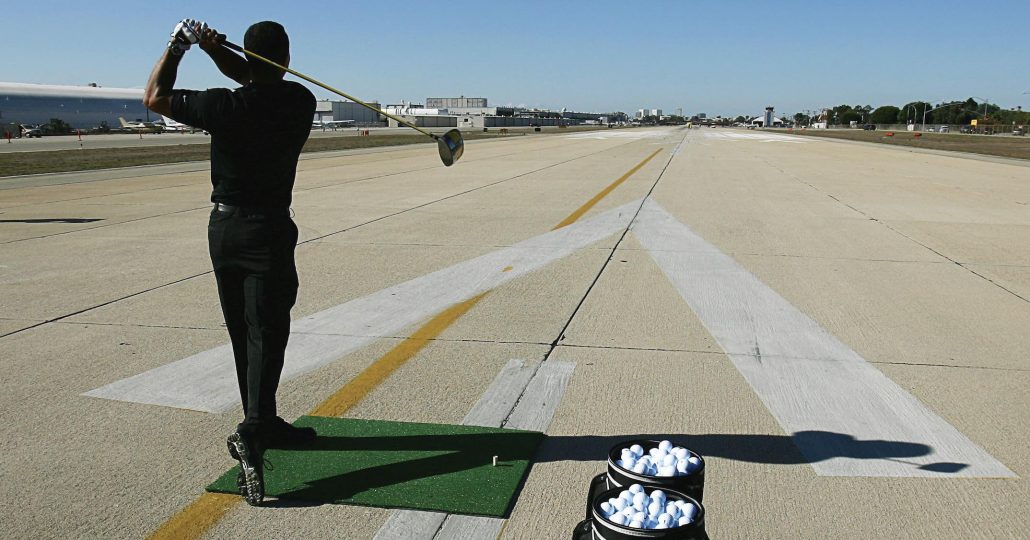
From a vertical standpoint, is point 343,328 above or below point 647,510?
below

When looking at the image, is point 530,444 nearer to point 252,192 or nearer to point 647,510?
point 647,510

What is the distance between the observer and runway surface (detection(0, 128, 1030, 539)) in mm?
3373

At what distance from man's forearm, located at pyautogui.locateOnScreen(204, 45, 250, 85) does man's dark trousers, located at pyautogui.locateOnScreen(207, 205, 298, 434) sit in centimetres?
67

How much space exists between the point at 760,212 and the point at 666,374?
908cm

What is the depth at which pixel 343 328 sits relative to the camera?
610 centimetres

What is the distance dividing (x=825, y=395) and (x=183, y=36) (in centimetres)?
394

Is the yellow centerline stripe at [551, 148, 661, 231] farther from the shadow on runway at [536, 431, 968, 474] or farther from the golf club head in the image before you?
the shadow on runway at [536, 431, 968, 474]

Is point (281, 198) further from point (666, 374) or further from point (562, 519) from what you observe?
point (666, 374)

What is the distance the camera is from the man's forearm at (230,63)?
11.7 ft

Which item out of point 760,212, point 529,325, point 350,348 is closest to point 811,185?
point 760,212

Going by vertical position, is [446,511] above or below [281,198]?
below

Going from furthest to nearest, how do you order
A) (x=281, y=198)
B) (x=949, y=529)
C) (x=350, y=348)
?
(x=350, y=348) → (x=281, y=198) → (x=949, y=529)

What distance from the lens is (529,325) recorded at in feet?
20.4

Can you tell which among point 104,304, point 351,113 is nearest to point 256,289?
point 104,304
